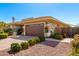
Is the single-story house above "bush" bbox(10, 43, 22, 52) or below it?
above

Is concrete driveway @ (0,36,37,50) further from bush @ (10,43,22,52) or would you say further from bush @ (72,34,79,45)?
bush @ (72,34,79,45)

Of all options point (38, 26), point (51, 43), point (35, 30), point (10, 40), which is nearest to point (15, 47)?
point (10, 40)

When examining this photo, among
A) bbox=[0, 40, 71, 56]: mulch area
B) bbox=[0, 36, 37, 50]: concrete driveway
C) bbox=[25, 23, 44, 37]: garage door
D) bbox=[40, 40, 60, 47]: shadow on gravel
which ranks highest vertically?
bbox=[25, 23, 44, 37]: garage door

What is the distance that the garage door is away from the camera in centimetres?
527

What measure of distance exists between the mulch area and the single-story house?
15.5 inches

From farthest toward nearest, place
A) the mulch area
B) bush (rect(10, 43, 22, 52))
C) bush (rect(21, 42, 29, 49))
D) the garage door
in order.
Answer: the garage door → bush (rect(21, 42, 29, 49)) → bush (rect(10, 43, 22, 52)) → the mulch area

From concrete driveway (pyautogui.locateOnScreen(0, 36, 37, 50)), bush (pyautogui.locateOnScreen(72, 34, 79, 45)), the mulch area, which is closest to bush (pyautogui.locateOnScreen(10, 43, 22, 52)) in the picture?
the mulch area

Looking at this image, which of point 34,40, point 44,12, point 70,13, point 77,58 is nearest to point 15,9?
point 44,12

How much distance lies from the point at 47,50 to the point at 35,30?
877 mm

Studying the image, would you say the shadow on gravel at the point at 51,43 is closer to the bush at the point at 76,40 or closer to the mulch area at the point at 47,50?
the mulch area at the point at 47,50

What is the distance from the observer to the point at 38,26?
5.35m

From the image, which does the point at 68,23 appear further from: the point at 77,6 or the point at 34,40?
the point at 34,40

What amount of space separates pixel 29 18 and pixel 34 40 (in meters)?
0.83

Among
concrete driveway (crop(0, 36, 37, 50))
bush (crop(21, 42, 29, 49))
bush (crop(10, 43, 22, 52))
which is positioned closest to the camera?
bush (crop(10, 43, 22, 52))
